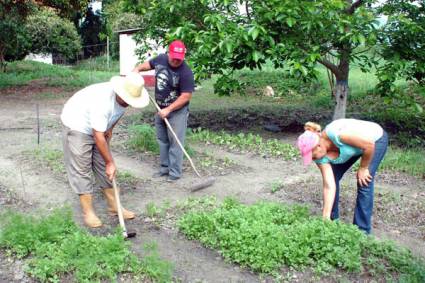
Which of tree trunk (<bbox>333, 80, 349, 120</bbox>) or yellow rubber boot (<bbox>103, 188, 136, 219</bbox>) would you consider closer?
yellow rubber boot (<bbox>103, 188, 136, 219</bbox>)

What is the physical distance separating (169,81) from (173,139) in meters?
0.66

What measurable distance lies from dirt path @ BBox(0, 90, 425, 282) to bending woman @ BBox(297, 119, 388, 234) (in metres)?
0.60

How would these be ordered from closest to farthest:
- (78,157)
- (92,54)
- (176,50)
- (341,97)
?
(78,157) < (176,50) < (341,97) < (92,54)

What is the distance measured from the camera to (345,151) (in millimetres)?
4160

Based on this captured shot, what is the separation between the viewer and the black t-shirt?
593 centimetres

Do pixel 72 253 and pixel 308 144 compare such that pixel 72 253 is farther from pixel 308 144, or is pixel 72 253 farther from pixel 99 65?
pixel 99 65

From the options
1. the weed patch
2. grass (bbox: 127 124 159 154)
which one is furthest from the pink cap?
grass (bbox: 127 124 159 154)

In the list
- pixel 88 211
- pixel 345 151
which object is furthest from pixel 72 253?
pixel 345 151

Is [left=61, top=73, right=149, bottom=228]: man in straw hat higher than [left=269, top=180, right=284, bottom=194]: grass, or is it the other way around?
[left=61, top=73, right=149, bottom=228]: man in straw hat

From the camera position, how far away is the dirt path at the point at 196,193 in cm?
412

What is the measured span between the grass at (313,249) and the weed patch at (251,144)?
3186mm

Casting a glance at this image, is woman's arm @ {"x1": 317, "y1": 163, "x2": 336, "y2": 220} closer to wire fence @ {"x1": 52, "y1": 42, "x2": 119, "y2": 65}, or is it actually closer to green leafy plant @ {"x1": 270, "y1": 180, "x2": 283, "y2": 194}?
green leafy plant @ {"x1": 270, "y1": 180, "x2": 283, "y2": 194}

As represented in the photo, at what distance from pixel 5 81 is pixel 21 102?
3154 millimetres

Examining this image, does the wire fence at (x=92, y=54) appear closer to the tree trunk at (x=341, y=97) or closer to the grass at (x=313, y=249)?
the tree trunk at (x=341, y=97)
